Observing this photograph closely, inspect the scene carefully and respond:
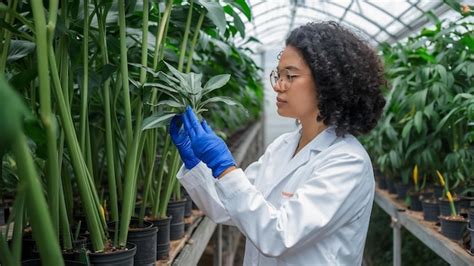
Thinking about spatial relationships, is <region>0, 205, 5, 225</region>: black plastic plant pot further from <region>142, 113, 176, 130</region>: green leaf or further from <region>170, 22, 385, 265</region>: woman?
<region>142, 113, 176, 130</region>: green leaf

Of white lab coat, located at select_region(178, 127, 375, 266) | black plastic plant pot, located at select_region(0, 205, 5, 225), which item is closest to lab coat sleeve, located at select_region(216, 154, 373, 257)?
white lab coat, located at select_region(178, 127, 375, 266)

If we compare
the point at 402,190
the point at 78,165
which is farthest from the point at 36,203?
the point at 402,190

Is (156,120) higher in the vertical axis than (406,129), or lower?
higher

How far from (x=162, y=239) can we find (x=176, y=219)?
1.03 feet

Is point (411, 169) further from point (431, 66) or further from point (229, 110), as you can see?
point (229, 110)

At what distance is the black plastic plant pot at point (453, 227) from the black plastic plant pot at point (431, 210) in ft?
1.10

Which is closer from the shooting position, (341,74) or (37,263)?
Result: (37,263)

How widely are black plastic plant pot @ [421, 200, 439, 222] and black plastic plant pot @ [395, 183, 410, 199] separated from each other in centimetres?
62

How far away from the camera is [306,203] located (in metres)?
1.02

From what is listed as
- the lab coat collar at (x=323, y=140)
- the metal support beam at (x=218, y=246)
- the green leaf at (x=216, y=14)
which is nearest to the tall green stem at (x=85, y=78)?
the green leaf at (x=216, y=14)

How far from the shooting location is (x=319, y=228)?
1.01 m

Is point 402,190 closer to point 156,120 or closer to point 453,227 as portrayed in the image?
point 453,227

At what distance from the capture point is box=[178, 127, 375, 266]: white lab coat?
101 centimetres

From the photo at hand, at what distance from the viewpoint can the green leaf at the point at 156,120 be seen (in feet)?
3.50
